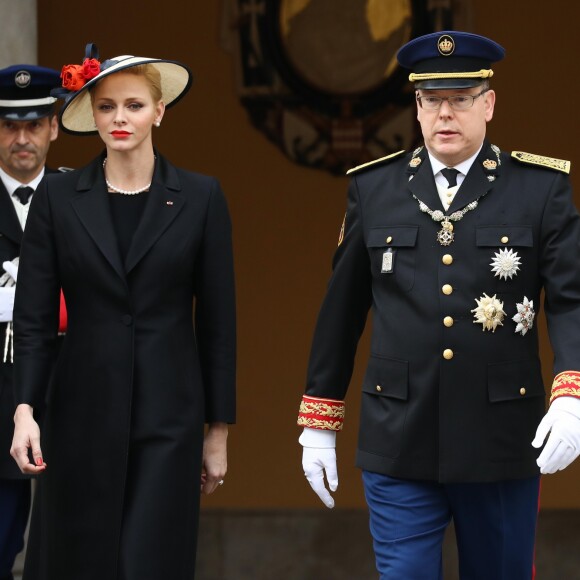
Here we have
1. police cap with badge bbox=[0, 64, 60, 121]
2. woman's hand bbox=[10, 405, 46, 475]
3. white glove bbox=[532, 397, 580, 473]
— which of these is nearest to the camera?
white glove bbox=[532, 397, 580, 473]

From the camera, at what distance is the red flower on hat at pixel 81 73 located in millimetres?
4488

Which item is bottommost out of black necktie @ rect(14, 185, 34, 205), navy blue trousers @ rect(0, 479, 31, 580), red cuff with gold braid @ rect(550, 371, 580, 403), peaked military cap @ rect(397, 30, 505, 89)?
navy blue trousers @ rect(0, 479, 31, 580)

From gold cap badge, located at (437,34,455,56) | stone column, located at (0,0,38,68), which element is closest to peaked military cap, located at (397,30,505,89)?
gold cap badge, located at (437,34,455,56)

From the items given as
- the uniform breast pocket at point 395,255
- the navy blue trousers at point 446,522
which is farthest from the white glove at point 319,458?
the uniform breast pocket at point 395,255

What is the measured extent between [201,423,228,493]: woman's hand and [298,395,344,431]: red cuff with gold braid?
7.7 inches

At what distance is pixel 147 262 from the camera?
175 inches

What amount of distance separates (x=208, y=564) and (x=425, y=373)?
3.15 metres

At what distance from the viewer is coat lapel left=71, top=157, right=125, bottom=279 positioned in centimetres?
442

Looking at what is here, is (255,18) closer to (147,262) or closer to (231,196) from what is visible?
(231,196)

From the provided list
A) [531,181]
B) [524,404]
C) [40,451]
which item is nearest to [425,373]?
[524,404]

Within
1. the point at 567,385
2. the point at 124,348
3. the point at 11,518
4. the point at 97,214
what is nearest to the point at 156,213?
the point at 97,214

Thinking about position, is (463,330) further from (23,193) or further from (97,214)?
(23,193)

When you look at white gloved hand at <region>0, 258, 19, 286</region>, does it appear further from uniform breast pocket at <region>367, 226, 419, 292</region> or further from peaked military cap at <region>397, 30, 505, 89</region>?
peaked military cap at <region>397, 30, 505, 89</region>

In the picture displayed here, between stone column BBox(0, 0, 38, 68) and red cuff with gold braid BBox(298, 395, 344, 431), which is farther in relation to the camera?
stone column BBox(0, 0, 38, 68)
